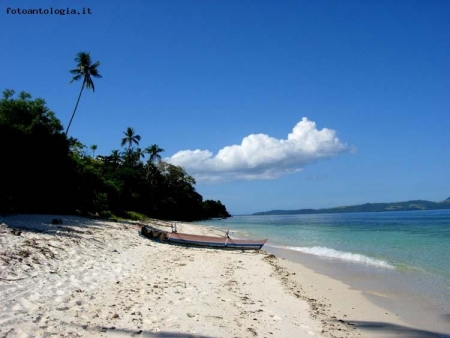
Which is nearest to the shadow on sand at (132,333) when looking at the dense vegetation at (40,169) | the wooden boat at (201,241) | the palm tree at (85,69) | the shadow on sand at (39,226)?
the shadow on sand at (39,226)

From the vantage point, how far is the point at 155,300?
7.37 metres

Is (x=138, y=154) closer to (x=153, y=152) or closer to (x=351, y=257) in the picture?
(x=153, y=152)

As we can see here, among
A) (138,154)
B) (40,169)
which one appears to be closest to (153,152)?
(138,154)

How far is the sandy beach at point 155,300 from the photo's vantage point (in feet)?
18.7

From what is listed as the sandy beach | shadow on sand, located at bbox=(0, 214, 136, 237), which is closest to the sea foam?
the sandy beach

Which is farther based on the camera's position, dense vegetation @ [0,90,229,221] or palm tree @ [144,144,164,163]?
palm tree @ [144,144,164,163]

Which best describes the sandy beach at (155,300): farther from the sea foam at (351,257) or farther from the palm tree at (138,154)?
the palm tree at (138,154)

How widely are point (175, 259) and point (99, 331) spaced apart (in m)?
8.95

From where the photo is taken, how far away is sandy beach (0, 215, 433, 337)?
5.70m

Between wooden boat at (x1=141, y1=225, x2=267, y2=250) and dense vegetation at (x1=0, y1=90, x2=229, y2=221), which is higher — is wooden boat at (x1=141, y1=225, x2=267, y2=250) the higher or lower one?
the lower one

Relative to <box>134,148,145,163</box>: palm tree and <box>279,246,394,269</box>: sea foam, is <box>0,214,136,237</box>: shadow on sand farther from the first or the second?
<box>134,148,145,163</box>: palm tree

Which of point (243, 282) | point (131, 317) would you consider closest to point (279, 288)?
point (243, 282)

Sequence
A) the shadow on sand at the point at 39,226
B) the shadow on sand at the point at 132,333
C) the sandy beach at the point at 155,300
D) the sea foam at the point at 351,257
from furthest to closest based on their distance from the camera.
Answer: the sea foam at the point at 351,257 < the shadow on sand at the point at 39,226 < the sandy beach at the point at 155,300 < the shadow on sand at the point at 132,333

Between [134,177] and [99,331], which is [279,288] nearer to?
[99,331]
